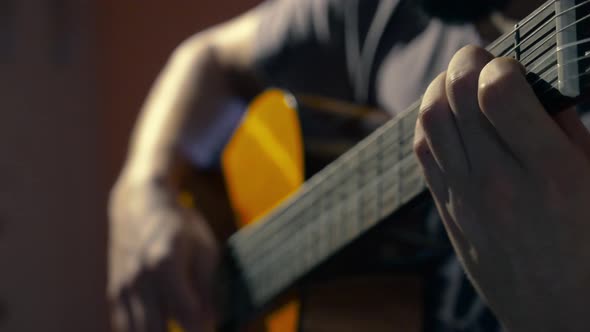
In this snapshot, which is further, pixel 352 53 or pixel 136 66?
pixel 136 66

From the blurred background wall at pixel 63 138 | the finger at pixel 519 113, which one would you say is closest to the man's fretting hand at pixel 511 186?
the finger at pixel 519 113

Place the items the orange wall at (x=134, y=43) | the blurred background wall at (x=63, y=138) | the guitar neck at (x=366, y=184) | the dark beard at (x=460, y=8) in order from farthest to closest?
1. the blurred background wall at (x=63, y=138)
2. the orange wall at (x=134, y=43)
3. the dark beard at (x=460, y=8)
4. the guitar neck at (x=366, y=184)

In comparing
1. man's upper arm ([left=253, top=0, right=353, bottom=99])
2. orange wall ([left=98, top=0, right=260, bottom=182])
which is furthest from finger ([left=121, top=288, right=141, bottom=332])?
orange wall ([left=98, top=0, right=260, bottom=182])

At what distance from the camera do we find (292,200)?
0.81 meters

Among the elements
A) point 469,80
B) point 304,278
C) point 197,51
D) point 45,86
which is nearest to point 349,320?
point 304,278

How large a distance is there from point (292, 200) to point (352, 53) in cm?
20

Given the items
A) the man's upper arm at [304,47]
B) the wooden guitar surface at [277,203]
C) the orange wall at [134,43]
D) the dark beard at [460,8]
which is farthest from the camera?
the orange wall at [134,43]

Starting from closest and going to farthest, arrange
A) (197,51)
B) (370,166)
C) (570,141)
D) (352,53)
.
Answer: (570,141) < (370,166) < (352,53) < (197,51)

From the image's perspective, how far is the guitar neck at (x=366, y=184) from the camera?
1.38ft

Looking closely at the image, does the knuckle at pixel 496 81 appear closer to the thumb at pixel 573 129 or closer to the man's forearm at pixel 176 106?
the thumb at pixel 573 129

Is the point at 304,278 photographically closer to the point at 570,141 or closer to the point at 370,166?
the point at 370,166

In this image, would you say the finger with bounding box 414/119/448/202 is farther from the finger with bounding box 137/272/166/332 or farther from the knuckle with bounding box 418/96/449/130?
the finger with bounding box 137/272/166/332

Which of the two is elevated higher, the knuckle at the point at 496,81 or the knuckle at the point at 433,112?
the knuckle at the point at 496,81

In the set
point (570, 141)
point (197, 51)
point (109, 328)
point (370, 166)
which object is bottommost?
point (109, 328)
